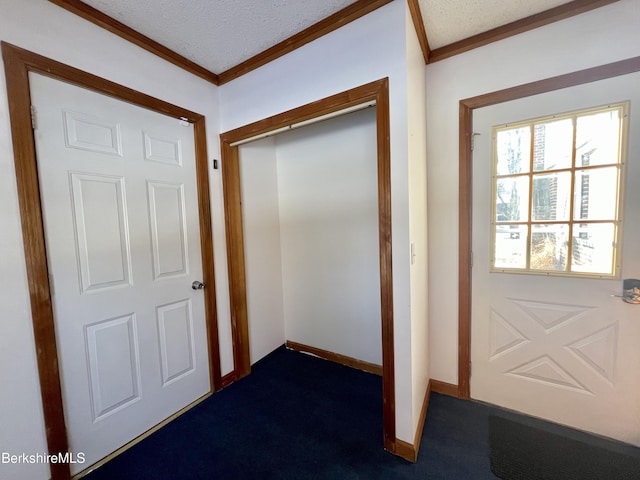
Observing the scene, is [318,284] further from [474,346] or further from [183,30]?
[183,30]

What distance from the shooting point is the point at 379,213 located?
53.1 inches

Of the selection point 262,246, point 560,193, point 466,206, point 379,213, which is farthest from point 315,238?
point 560,193

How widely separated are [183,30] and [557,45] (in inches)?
85.8

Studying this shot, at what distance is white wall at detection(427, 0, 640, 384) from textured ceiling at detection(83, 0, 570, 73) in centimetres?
15

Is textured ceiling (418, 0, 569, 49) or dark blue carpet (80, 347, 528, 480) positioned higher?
textured ceiling (418, 0, 569, 49)

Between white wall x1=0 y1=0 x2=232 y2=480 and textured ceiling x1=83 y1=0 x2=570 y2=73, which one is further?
textured ceiling x1=83 y1=0 x2=570 y2=73

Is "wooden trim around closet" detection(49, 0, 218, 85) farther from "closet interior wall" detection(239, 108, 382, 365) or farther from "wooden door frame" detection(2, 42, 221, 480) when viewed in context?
"closet interior wall" detection(239, 108, 382, 365)

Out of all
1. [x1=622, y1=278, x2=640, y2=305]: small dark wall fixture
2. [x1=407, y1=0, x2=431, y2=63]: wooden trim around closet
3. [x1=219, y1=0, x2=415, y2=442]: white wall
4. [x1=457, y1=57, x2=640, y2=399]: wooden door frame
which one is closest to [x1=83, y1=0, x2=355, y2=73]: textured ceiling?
[x1=219, y1=0, x2=415, y2=442]: white wall

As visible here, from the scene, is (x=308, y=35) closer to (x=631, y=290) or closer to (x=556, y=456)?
(x=631, y=290)

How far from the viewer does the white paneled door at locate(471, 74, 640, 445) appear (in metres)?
1.34

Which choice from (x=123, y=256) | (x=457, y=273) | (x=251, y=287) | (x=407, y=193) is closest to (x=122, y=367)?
(x=123, y=256)

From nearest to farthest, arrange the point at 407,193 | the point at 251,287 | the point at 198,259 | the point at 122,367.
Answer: the point at 407,193, the point at 122,367, the point at 198,259, the point at 251,287

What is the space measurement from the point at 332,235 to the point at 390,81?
1309 mm

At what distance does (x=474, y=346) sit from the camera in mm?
1750
